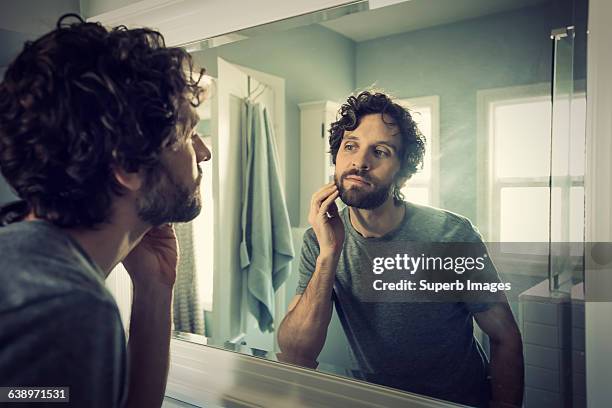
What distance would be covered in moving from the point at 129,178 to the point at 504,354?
2.31 ft

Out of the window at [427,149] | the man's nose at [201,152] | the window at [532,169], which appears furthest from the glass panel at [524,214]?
the man's nose at [201,152]

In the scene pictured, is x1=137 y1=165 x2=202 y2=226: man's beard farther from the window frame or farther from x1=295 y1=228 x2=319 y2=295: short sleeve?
the window frame

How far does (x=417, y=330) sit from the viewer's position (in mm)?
824

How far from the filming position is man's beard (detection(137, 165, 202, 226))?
2.58 feet

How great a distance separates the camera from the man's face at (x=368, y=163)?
0.83 m

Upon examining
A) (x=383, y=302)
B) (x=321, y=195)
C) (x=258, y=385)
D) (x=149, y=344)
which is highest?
(x=321, y=195)

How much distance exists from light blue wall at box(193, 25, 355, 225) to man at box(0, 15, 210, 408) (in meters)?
0.22

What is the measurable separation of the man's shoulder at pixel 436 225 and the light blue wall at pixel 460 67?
17mm

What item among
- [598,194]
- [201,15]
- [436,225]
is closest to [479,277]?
[436,225]

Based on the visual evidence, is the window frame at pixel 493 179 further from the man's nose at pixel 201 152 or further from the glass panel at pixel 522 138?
the man's nose at pixel 201 152

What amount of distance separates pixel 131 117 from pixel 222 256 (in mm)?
469

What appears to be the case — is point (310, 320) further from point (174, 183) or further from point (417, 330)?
point (174, 183)

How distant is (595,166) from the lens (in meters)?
0.66

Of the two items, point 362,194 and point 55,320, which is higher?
point 362,194
